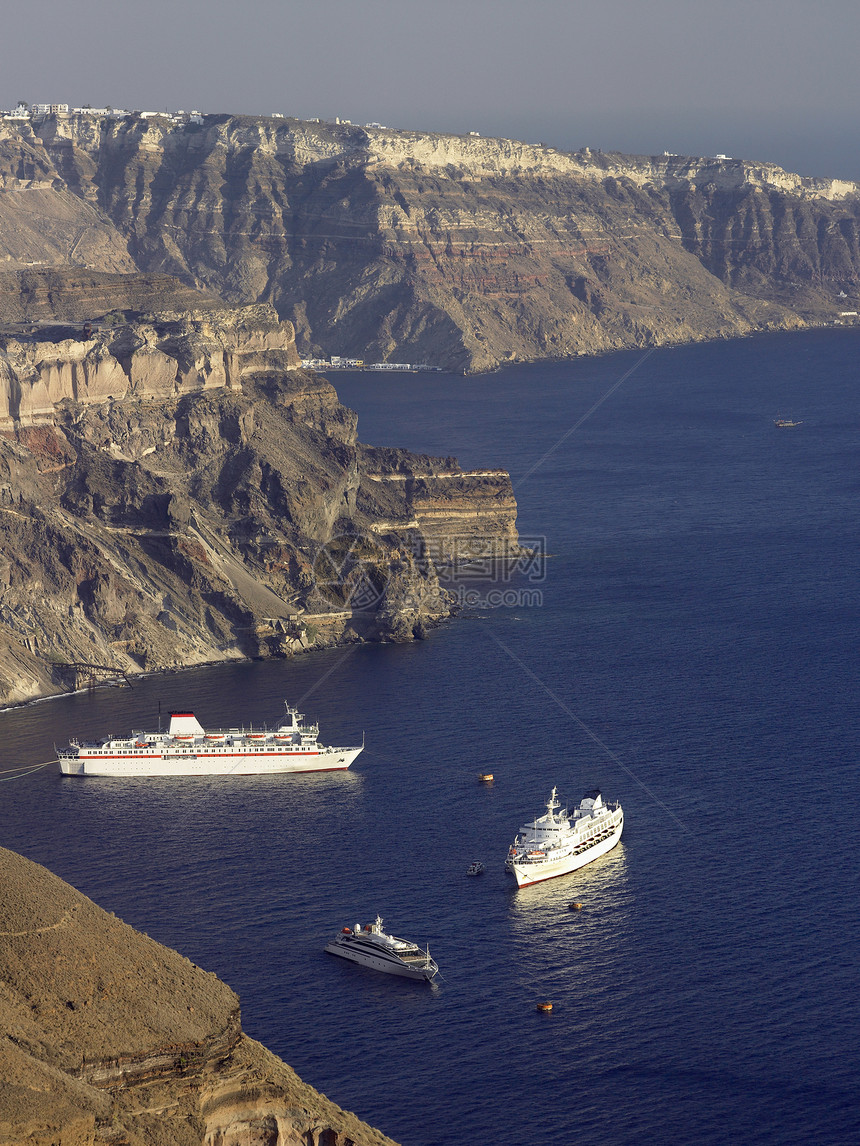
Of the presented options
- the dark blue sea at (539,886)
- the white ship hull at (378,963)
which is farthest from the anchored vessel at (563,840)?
the white ship hull at (378,963)

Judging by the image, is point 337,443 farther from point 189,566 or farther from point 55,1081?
point 55,1081

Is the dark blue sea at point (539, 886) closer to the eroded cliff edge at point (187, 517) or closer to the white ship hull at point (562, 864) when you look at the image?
the white ship hull at point (562, 864)

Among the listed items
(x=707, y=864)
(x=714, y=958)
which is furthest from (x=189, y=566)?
(x=714, y=958)

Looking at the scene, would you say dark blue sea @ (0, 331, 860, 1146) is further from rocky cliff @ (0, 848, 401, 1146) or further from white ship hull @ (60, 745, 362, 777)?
rocky cliff @ (0, 848, 401, 1146)

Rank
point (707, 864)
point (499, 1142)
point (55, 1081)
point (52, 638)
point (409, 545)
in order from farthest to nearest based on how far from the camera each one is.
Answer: point (409, 545) < point (52, 638) < point (707, 864) < point (499, 1142) < point (55, 1081)

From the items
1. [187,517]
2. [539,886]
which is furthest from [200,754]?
[187,517]

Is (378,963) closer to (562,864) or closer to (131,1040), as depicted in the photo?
(562,864)

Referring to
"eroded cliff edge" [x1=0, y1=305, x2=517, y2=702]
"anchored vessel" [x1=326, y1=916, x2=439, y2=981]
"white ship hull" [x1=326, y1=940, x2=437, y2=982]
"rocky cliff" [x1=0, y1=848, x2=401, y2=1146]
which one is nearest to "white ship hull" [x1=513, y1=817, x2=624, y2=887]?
"anchored vessel" [x1=326, y1=916, x2=439, y2=981]
